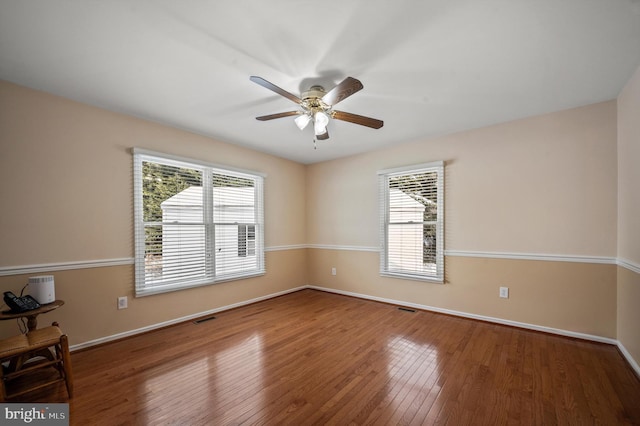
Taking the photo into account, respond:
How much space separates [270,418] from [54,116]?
11.1 ft

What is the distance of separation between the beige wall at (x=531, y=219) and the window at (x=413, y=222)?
0.41ft

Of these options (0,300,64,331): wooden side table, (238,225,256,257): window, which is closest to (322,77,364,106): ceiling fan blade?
(238,225,256,257): window

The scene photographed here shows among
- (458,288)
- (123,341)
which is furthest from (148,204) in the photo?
(458,288)

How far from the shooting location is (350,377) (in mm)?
2229

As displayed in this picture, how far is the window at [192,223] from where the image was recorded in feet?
10.6

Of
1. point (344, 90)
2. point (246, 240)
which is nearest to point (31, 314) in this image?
point (246, 240)

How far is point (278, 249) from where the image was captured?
4879 millimetres

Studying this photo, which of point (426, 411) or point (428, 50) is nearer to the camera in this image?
point (426, 411)

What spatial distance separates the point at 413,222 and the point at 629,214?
7.16 ft

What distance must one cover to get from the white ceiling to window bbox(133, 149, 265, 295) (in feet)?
2.75

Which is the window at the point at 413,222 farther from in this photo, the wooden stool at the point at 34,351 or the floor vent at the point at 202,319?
the wooden stool at the point at 34,351

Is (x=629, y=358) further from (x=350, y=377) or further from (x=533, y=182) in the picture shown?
(x=350, y=377)

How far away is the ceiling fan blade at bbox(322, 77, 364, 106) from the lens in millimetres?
1892

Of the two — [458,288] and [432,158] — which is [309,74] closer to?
[432,158]
